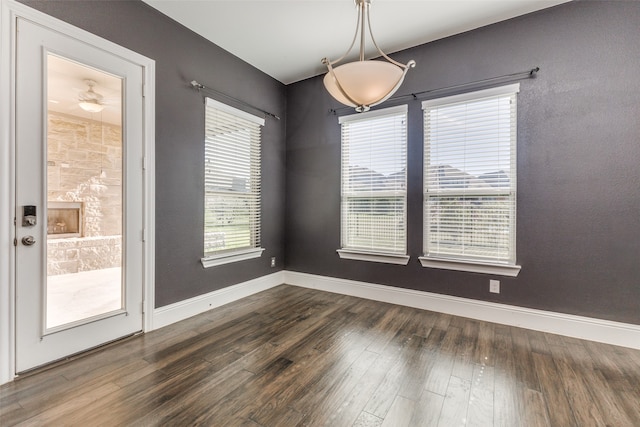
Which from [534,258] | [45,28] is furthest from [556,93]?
[45,28]

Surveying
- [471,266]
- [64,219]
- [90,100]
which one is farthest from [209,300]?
[471,266]

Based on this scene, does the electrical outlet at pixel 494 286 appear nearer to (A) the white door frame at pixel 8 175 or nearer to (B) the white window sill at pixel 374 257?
(B) the white window sill at pixel 374 257

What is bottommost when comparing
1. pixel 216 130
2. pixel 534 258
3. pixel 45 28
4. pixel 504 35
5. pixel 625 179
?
pixel 534 258

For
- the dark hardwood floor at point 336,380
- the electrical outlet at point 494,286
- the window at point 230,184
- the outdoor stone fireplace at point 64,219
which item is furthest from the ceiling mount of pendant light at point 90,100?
the electrical outlet at point 494,286

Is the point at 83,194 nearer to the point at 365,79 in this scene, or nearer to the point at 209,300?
the point at 209,300

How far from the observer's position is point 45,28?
6.67 feet

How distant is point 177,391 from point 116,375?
0.54m

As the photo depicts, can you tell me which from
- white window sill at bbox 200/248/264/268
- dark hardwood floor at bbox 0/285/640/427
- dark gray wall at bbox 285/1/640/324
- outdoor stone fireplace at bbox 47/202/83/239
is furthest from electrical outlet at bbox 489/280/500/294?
outdoor stone fireplace at bbox 47/202/83/239

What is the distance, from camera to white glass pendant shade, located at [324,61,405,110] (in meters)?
1.87

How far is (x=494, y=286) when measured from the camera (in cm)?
292

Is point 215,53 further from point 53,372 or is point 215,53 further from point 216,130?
point 53,372

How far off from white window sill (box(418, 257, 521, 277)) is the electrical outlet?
0.31 ft

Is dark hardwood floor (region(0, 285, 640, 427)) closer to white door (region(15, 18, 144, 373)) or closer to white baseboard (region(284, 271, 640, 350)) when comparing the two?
white baseboard (region(284, 271, 640, 350))

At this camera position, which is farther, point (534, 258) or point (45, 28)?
point (534, 258)
